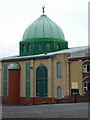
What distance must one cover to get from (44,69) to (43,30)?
927cm

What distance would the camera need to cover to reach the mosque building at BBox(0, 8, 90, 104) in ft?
130

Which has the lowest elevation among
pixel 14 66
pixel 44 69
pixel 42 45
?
pixel 44 69

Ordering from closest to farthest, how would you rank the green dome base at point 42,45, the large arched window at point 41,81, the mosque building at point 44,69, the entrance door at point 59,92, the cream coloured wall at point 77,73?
the cream coloured wall at point 77,73, the mosque building at point 44,69, the entrance door at point 59,92, the large arched window at point 41,81, the green dome base at point 42,45

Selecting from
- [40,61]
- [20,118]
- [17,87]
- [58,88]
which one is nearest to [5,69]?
[17,87]

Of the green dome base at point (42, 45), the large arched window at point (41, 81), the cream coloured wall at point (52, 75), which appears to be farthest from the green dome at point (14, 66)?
the green dome base at point (42, 45)

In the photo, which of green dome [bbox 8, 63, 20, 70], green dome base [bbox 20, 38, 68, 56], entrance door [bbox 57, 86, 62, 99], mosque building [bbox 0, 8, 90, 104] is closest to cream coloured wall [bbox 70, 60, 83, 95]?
mosque building [bbox 0, 8, 90, 104]

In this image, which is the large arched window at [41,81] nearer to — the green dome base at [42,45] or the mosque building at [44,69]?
the mosque building at [44,69]

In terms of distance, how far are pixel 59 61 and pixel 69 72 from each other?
196 centimetres

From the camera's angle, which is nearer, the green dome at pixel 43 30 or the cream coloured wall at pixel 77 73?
the cream coloured wall at pixel 77 73

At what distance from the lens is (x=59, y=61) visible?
41.0 metres

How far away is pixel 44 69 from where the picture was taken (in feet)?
138

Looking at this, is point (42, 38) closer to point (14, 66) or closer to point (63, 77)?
point (14, 66)

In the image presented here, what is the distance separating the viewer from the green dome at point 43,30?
163 ft

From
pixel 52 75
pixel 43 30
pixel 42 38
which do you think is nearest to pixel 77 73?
pixel 52 75
